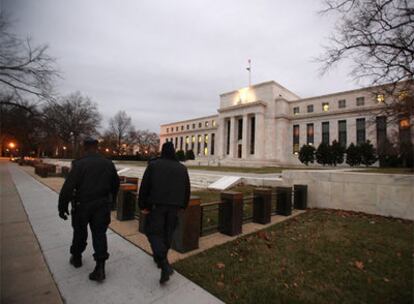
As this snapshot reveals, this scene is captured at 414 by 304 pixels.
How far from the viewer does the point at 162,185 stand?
10.6 feet

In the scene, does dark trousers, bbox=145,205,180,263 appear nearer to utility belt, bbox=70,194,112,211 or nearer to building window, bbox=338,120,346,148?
utility belt, bbox=70,194,112,211

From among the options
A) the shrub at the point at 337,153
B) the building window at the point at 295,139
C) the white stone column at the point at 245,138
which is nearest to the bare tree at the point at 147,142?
the white stone column at the point at 245,138

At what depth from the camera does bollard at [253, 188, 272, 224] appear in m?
6.64

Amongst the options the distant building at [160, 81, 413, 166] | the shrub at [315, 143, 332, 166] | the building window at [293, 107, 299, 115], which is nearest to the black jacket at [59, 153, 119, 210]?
the distant building at [160, 81, 413, 166]

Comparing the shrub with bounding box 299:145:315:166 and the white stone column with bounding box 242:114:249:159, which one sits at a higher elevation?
the white stone column with bounding box 242:114:249:159

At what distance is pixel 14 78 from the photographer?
17172 mm

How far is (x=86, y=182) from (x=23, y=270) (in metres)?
1.82

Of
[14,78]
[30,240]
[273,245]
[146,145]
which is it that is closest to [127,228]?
[30,240]

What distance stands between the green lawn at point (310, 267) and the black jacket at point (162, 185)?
1320 millimetres

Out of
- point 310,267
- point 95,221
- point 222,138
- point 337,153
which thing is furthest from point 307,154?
point 95,221

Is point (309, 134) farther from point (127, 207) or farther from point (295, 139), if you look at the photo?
point (127, 207)

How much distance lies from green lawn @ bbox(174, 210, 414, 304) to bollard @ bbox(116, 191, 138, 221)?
315 centimetres

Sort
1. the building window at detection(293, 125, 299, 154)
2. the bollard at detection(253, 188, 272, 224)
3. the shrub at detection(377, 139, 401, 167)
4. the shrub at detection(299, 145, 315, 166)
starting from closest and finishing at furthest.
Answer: the bollard at detection(253, 188, 272, 224) < the shrub at detection(377, 139, 401, 167) < the shrub at detection(299, 145, 315, 166) < the building window at detection(293, 125, 299, 154)

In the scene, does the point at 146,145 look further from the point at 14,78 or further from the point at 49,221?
the point at 49,221
